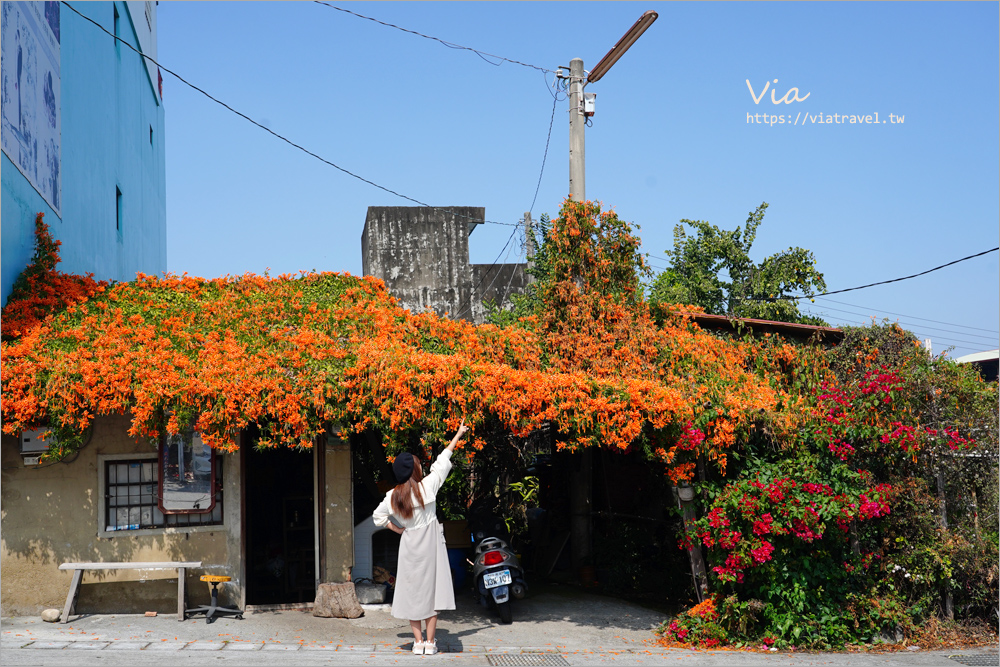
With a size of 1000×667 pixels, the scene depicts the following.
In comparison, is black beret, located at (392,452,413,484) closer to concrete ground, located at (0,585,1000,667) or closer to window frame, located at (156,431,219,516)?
concrete ground, located at (0,585,1000,667)

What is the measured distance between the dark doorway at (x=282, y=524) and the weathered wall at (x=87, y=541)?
1.64 meters

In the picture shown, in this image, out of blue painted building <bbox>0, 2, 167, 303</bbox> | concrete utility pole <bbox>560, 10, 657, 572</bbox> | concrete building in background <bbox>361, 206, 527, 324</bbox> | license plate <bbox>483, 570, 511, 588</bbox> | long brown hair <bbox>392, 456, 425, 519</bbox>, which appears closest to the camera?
long brown hair <bbox>392, 456, 425, 519</bbox>

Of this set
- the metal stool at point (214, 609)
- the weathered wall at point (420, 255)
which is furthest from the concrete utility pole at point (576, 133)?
the weathered wall at point (420, 255)

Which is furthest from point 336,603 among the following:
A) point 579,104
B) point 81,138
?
point 81,138

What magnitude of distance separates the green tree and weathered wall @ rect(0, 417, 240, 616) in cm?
1097

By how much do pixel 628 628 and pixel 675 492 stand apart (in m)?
1.65

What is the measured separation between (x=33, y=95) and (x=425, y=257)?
17.3 m

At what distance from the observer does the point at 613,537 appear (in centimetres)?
1226

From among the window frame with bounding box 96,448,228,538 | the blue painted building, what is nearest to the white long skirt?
the window frame with bounding box 96,448,228,538

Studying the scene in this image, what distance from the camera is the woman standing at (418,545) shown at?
7555mm

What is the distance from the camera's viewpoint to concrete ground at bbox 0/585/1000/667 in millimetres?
7441

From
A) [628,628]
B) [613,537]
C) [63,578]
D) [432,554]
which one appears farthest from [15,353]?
[613,537]

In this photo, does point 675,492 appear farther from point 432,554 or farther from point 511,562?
point 432,554

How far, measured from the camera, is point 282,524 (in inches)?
444
